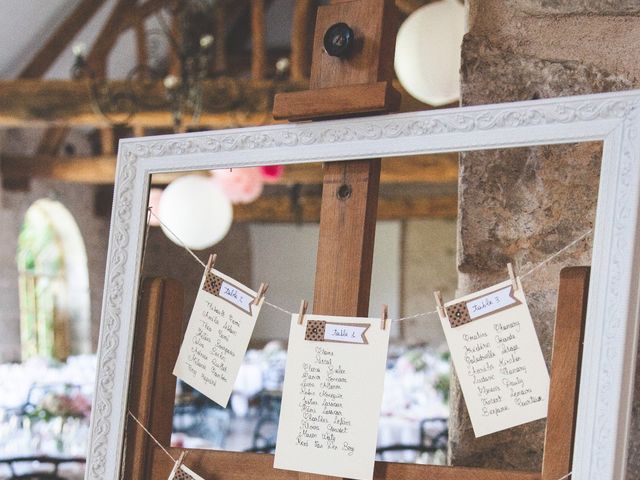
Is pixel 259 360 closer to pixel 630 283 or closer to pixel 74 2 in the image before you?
pixel 74 2

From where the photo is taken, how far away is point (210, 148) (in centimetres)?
115

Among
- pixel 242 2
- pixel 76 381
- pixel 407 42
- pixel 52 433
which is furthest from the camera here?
pixel 242 2

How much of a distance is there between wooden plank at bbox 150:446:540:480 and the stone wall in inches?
10.3

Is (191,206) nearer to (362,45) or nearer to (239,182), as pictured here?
(239,182)

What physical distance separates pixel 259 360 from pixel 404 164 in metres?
1.89

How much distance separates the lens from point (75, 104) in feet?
18.8

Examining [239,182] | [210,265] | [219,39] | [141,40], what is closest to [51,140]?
[141,40]

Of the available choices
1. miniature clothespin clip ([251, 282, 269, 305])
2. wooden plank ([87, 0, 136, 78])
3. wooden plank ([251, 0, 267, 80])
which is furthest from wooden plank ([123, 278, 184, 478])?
wooden plank ([87, 0, 136, 78])

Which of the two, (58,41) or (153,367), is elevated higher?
(58,41)

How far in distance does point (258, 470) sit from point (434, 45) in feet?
7.19

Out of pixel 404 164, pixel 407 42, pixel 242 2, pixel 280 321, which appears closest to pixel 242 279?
pixel 280 321

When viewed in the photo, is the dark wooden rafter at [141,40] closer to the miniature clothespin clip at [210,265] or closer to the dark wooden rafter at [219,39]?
the dark wooden rafter at [219,39]

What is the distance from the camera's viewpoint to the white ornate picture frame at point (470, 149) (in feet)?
2.93

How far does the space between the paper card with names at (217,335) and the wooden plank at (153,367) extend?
25mm
